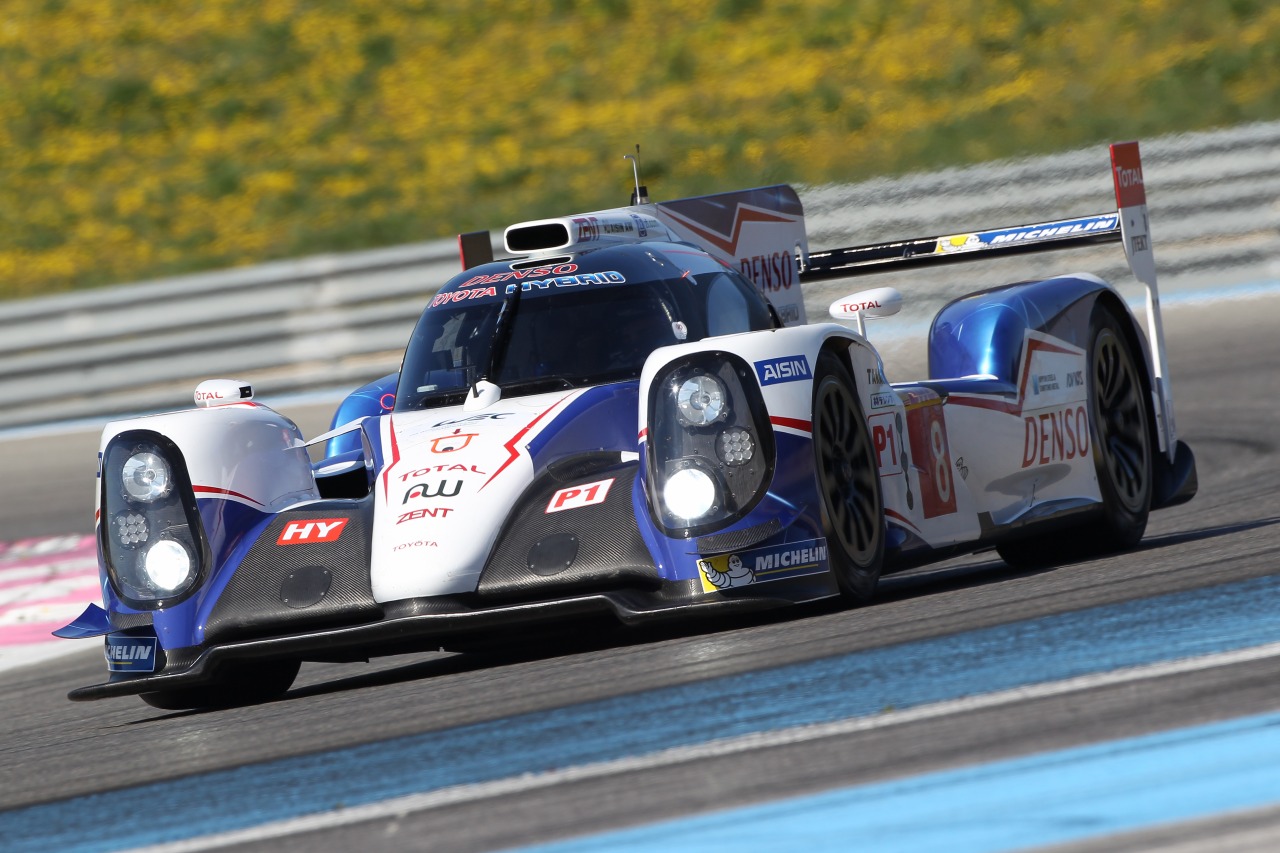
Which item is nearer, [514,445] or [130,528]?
[514,445]

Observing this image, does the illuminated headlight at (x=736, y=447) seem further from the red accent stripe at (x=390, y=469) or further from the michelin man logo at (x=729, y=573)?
the red accent stripe at (x=390, y=469)

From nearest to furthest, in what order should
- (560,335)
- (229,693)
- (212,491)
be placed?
(212,491), (229,693), (560,335)

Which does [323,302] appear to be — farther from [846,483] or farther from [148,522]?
[846,483]

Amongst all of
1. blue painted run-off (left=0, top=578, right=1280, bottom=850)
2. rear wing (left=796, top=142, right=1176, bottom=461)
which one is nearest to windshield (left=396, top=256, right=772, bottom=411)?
rear wing (left=796, top=142, right=1176, bottom=461)

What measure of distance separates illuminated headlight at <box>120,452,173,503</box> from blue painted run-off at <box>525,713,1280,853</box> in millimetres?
2848

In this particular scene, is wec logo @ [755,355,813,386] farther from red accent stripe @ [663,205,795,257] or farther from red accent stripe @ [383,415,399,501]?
red accent stripe @ [663,205,795,257]

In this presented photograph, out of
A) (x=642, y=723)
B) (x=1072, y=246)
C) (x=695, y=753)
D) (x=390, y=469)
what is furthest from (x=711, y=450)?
(x=1072, y=246)

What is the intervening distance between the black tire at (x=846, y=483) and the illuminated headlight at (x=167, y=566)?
72.1 inches

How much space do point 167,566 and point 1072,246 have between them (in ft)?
12.9

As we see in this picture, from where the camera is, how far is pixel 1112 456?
7141 millimetres

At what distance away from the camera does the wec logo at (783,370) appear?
530 centimetres

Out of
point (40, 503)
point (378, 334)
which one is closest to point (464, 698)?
point (40, 503)

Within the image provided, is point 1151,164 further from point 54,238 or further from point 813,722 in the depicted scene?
point 813,722

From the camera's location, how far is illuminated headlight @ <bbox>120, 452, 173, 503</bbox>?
5.73 m
